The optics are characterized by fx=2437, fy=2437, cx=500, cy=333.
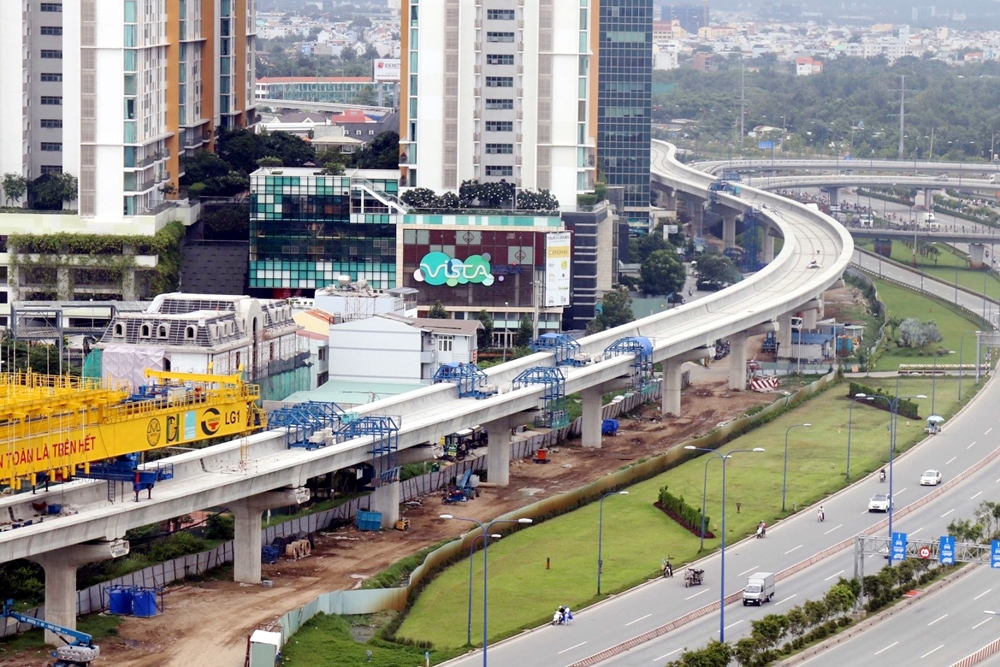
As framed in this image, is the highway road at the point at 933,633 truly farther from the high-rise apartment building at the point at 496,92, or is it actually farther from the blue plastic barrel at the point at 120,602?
the high-rise apartment building at the point at 496,92

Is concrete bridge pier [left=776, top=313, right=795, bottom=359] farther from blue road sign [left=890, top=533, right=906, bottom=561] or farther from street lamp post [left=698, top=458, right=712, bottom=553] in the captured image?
blue road sign [left=890, top=533, right=906, bottom=561]

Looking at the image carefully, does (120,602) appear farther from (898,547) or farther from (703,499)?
(703,499)

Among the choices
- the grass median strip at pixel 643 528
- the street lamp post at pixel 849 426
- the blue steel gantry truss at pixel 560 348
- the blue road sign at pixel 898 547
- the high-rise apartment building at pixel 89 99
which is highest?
the high-rise apartment building at pixel 89 99

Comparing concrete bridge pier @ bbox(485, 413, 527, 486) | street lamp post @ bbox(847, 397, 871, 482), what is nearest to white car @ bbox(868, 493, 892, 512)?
street lamp post @ bbox(847, 397, 871, 482)

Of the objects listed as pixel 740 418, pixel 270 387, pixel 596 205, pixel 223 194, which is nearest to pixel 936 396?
pixel 740 418

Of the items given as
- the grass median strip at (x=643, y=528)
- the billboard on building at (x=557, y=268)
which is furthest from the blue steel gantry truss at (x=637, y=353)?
the billboard on building at (x=557, y=268)

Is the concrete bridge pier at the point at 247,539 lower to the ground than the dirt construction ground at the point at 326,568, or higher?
higher

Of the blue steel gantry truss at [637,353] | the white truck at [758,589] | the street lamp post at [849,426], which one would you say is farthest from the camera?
the blue steel gantry truss at [637,353]

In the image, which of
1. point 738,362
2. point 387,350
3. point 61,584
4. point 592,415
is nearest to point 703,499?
point 592,415
